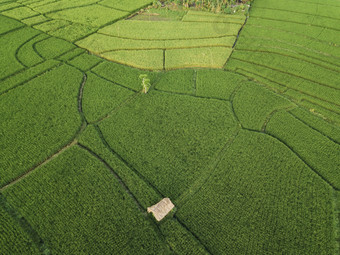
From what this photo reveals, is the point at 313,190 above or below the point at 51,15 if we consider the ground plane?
below

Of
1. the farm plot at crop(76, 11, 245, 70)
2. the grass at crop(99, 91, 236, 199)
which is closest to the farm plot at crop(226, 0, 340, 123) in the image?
the farm plot at crop(76, 11, 245, 70)

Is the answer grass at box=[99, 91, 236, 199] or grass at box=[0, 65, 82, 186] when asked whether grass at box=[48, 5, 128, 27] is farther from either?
grass at box=[99, 91, 236, 199]

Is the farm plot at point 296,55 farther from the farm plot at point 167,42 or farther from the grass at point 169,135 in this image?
the grass at point 169,135

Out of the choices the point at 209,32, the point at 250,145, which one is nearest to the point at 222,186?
the point at 250,145

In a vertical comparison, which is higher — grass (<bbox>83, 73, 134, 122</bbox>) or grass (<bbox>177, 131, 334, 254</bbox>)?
grass (<bbox>83, 73, 134, 122</bbox>)

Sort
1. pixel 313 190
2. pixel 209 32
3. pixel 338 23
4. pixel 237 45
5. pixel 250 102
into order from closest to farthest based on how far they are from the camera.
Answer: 1. pixel 313 190
2. pixel 250 102
3. pixel 237 45
4. pixel 209 32
5. pixel 338 23

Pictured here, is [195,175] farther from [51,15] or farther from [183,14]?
[51,15]

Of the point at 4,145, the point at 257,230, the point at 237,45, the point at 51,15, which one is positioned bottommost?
the point at 257,230

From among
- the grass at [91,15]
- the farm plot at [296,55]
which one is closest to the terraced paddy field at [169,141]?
the farm plot at [296,55]

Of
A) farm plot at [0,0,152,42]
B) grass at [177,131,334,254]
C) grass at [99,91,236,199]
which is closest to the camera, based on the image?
grass at [177,131,334,254]
